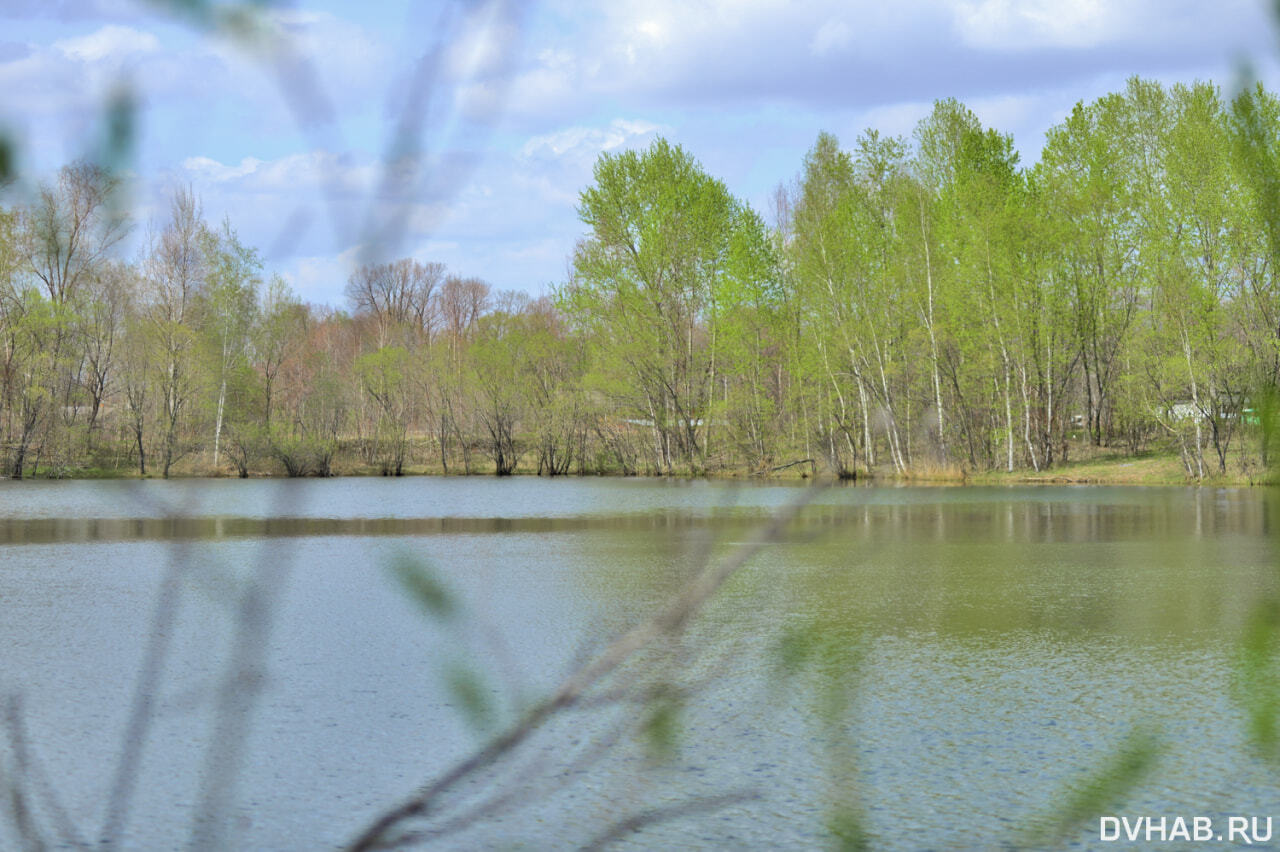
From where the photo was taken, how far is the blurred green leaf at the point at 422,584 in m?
1.14

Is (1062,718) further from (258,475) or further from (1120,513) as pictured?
(258,475)

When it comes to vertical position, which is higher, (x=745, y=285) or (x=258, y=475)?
(x=745, y=285)

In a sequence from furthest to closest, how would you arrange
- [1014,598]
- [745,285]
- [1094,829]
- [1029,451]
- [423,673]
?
[745,285] < [1029,451] < [1014,598] < [423,673] < [1094,829]

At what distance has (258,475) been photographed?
4294 cm

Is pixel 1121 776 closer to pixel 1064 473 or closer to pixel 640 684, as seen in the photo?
pixel 640 684

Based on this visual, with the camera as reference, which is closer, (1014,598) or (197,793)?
(197,793)

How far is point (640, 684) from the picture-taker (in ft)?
11.9

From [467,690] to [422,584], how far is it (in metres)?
0.37

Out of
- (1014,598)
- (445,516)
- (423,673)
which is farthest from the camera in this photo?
(445,516)

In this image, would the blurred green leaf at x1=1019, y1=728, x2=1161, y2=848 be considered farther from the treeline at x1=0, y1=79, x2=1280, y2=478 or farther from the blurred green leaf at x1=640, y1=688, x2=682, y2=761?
the treeline at x1=0, y1=79, x2=1280, y2=478

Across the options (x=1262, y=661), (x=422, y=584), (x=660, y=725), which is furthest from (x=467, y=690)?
(x=1262, y=661)

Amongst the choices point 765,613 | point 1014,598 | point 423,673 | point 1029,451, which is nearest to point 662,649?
point 423,673

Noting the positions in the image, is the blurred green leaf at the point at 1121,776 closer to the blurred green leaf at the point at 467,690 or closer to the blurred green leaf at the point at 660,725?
the blurred green leaf at the point at 660,725

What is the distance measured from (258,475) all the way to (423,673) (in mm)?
38543
